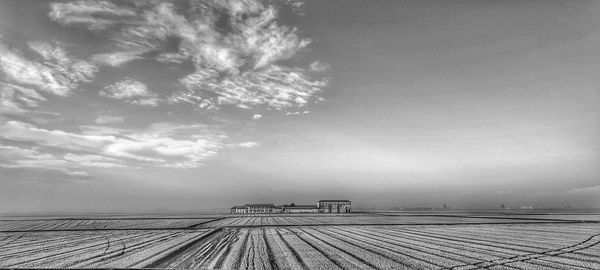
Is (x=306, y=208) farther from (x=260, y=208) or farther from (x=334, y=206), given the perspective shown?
(x=260, y=208)

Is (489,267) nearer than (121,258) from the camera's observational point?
Yes

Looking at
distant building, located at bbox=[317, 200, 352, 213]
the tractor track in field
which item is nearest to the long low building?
distant building, located at bbox=[317, 200, 352, 213]

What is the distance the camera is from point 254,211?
17812 centimetres

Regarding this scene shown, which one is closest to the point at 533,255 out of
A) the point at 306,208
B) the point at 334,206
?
the point at 334,206

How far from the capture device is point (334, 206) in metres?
164

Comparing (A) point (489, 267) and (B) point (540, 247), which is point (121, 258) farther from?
(B) point (540, 247)

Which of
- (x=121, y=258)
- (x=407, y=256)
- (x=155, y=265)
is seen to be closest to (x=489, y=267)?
(x=407, y=256)

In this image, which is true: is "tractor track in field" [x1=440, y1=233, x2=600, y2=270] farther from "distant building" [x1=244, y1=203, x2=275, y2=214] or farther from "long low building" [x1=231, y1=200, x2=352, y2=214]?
"distant building" [x1=244, y1=203, x2=275, y2=214]

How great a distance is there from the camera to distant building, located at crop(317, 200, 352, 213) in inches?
6403

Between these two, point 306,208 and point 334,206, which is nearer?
point 334,206

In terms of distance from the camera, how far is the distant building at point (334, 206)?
534 feet

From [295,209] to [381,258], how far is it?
511ft

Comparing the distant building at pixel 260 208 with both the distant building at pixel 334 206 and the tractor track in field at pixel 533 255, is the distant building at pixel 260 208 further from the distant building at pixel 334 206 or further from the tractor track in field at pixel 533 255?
the tractor track in field at pixel 533 255

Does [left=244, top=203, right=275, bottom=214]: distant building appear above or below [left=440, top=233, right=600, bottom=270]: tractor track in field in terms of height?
below
